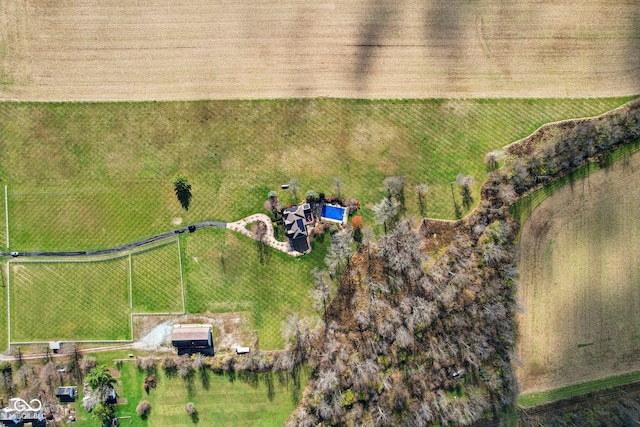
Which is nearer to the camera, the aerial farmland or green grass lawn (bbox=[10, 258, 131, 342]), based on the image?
the aerial farmland

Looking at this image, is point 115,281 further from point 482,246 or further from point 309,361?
point 482,246

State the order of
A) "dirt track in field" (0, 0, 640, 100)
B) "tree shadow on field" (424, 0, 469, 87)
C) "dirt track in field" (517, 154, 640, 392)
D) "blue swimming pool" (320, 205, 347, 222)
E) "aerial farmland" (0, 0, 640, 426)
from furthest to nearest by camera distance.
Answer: "dirt track in field" (517, 154, 640, 392)
"tree shadow on field" (424, 0, 469, 87)
"blue swimming pool" (320, 205, 347, 222)
"aerial farmland" (0, 0, 640, 426)
"dirt track in field" (0, 0, 640, 100)

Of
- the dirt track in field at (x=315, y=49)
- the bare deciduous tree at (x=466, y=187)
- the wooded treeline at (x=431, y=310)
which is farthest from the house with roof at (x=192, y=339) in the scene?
the bare deciduous tree at (x=466, y=187)

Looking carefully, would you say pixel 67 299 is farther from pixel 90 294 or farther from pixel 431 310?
pixel 431 310

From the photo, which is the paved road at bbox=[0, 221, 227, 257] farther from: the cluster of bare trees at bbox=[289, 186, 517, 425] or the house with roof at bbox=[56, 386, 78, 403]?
the cluster of bare trees at bbox=[289, 186, 517, 425]

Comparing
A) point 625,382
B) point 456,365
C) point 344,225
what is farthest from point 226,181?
point 625,382

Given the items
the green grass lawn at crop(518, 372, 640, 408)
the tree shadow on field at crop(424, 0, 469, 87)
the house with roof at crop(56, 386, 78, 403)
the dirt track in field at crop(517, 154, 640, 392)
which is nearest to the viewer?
the house with roof at crop(56, 386, 78, 403)

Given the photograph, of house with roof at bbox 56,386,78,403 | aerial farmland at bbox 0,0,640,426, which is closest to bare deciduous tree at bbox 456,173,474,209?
aerial farmland at bbox 0,0,640,426
